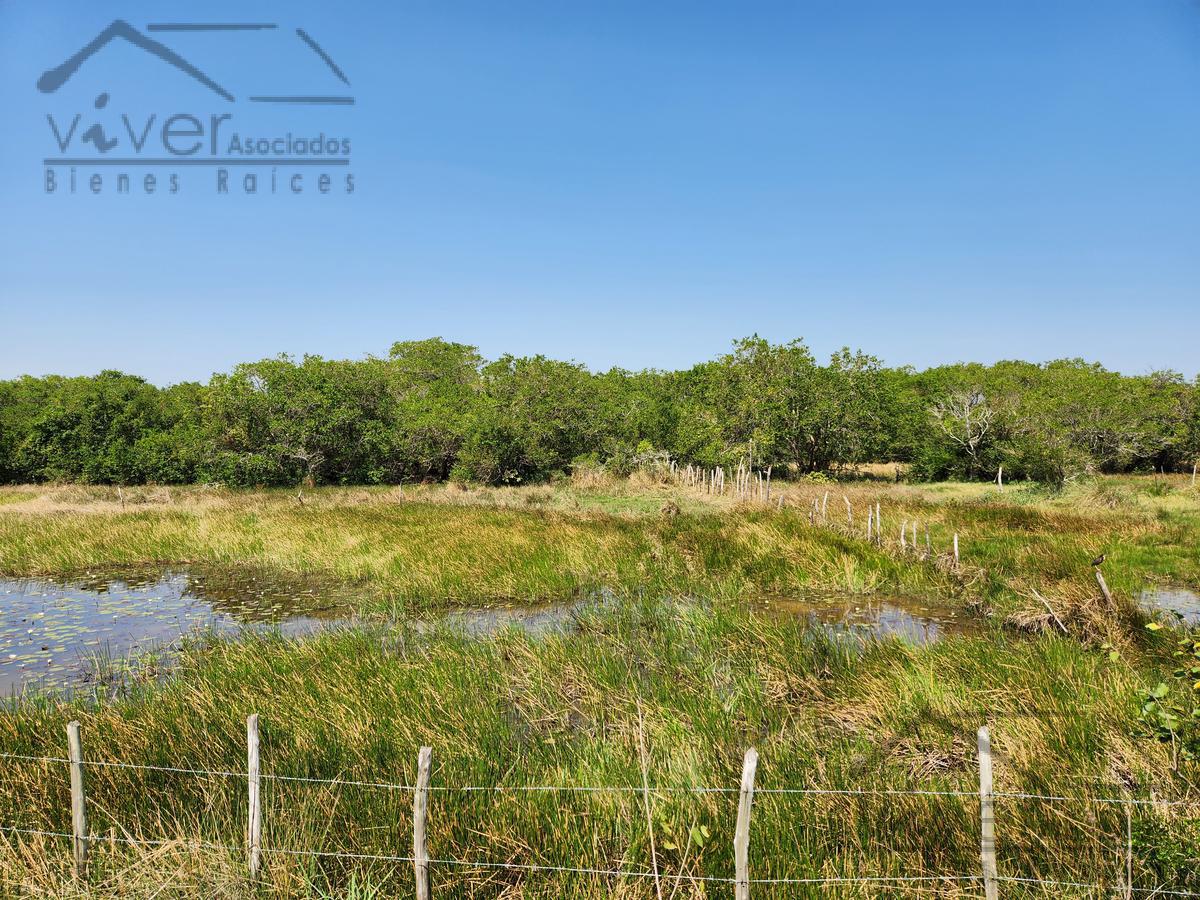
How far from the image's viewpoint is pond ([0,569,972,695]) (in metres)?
8.52

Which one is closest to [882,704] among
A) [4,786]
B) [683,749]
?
[683,749]

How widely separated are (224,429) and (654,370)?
35399 millimetres

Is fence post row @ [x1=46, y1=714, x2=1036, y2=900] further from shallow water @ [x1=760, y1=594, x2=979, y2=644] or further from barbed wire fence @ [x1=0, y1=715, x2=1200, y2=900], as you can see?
shallow water @ [x1=760, y1=594, x2=979, y2=644]

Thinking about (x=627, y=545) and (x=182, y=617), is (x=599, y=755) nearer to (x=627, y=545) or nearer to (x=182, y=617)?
(x=627, y=545)

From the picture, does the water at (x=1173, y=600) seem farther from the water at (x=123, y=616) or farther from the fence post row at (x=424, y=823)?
the water at (x=123, y=616)

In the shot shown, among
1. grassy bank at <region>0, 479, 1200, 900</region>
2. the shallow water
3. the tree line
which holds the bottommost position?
the shallow water

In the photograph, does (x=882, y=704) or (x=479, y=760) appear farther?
(x=882, y=704)

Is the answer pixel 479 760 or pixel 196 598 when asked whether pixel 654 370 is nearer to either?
pixel 196 598

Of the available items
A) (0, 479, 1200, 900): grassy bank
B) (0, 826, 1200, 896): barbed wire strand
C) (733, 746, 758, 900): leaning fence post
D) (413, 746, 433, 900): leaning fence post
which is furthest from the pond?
(733, 746, 758, 900): leaning fence post

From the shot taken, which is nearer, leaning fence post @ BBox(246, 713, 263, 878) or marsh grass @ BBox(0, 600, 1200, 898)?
leaning fence post @ BBox(246, 713, 263, 878)

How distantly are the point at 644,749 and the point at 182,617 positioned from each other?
31.8ft

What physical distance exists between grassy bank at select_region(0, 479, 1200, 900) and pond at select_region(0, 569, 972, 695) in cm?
69

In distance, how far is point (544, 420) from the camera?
35.5 m

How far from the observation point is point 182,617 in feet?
36.3
